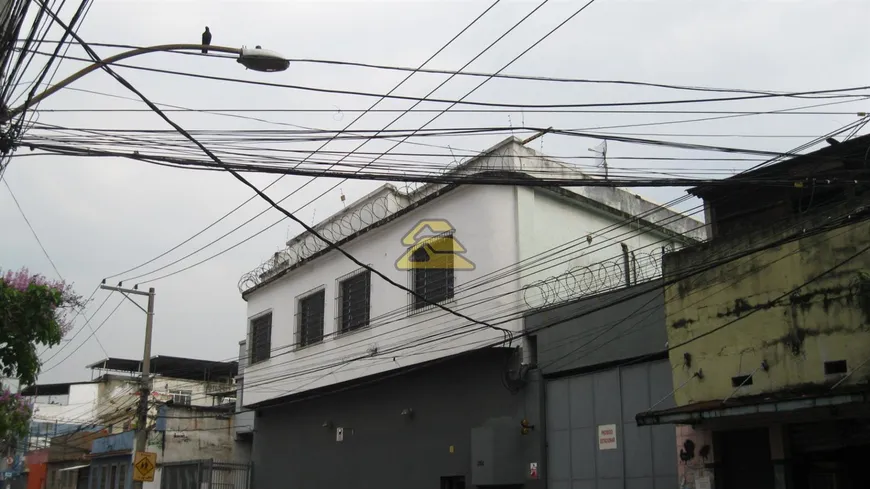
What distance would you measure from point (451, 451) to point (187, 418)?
49.6 feet

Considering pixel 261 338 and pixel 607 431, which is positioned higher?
pixel 261 338

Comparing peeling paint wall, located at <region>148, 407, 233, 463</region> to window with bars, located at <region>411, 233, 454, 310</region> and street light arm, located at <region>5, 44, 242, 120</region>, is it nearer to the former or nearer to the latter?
window with bars, located at <region>411, 233, 454, 310</region>

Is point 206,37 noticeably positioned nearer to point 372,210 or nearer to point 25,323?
point 25,323

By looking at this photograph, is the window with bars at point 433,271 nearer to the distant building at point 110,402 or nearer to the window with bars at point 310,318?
the window with bars at point 310,318

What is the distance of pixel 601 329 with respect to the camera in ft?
51.6

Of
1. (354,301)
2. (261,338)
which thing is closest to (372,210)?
(354,301)

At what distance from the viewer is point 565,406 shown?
644 inches

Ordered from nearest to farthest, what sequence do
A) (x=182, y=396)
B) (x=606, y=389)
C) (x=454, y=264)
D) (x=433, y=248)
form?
(x=606, y=389)
(x=454, y=264)
(x=433, y=248)
(x=182, y=396)

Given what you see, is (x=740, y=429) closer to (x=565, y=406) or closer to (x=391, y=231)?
(x=565, y=406)

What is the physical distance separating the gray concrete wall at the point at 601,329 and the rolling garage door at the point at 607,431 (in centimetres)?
31

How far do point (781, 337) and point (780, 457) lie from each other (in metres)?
1.74

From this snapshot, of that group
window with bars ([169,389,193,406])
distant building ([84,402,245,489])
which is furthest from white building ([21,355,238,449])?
distant building ([84,402,245,489])

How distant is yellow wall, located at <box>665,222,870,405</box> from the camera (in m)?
11.0

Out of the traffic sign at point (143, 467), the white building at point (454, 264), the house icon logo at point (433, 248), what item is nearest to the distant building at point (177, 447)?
the white building at point (454, 264)
